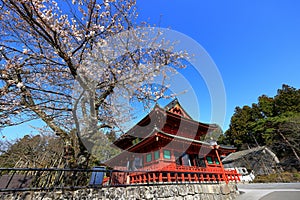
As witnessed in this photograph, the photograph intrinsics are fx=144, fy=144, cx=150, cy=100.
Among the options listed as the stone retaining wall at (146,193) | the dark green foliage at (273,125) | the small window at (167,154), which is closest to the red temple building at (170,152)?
the small window at (167,154)

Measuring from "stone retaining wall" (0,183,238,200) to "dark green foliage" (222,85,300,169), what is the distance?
1958 cm

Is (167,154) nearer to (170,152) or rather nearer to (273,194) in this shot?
(170,152)

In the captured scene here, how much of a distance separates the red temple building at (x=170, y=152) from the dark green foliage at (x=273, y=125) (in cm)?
1685

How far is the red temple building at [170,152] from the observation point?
9297 mm

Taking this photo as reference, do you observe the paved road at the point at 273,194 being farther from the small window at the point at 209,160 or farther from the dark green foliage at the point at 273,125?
the dark green foliage at the point at 273,125

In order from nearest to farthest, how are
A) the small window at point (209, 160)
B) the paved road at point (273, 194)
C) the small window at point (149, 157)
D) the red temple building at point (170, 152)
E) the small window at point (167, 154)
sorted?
the paved road at point (273, 194), the red temple building at point (170, 152), the small window at point (167, 154), the small window at point (149, 157), the small window at point (209, 160)

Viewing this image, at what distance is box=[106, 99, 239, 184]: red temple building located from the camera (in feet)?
30.5

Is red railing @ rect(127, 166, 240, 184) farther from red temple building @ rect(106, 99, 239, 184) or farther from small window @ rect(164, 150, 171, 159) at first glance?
small window @ rect(164, 150, 171, 159)

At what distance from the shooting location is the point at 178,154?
11125mm

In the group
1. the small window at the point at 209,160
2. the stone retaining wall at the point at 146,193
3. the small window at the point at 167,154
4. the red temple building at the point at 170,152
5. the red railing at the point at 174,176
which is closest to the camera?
the stone retaining wall at the point at 146,193

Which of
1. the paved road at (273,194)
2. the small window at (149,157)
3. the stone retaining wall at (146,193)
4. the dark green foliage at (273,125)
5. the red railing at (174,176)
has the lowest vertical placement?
the paved road at (273,194)

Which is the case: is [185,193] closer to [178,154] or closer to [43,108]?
[178,154]

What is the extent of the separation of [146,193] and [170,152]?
215 inches

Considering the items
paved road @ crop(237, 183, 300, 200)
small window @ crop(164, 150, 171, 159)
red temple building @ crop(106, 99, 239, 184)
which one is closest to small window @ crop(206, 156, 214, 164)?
red temple building @ crop(106, 99, 239, 184)
